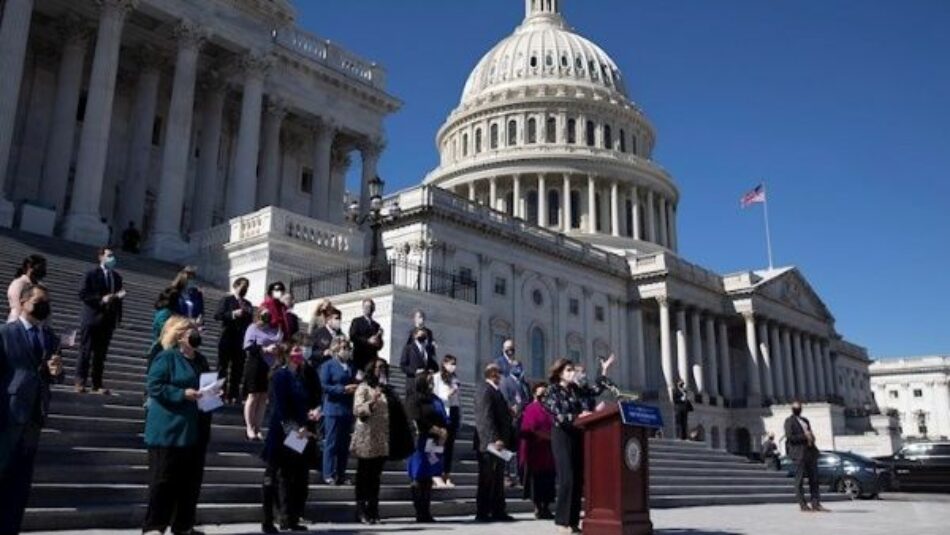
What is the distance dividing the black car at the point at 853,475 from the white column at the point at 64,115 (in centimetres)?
2654

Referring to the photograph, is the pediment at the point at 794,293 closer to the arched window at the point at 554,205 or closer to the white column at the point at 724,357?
the white column at the point at 724,357

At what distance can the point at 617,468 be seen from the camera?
352 inches

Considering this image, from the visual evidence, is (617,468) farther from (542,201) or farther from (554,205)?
(554,205)

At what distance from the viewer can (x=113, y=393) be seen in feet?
41.5

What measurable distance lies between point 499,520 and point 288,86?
29887 millimetres

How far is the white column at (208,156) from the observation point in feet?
111


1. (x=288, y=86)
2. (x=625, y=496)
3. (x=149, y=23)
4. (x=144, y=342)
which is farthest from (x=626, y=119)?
(x=625, y=496)

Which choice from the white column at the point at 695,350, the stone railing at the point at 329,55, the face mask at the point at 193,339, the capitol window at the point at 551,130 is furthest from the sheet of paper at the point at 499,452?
the capitol window at the point at 551,130

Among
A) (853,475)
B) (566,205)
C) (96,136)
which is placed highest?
(566,205)

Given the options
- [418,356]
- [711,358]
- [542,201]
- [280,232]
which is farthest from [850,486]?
[542,201]

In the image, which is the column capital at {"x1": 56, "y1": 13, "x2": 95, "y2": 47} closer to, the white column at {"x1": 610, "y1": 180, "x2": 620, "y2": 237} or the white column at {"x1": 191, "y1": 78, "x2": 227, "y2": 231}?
the white column at {"x1": 191, "y1": 78, "x2": 227, "y2": 231}

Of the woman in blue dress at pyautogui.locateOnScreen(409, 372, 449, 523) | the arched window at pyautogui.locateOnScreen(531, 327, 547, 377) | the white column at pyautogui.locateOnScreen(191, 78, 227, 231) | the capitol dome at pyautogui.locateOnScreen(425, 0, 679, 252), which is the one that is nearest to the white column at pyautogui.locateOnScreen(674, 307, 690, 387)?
the capitol dome at pyautogui.locateOnScreen(425, 0, 679, 252)

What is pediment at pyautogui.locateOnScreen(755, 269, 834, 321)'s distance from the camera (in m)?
72.1

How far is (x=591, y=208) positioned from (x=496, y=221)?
93.4 ft
